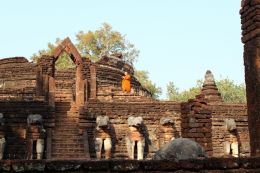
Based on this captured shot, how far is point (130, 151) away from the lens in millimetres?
14242

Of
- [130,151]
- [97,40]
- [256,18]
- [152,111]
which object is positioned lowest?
[130,151]

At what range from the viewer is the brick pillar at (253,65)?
6672 mm

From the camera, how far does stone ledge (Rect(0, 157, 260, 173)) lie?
383 centimetres

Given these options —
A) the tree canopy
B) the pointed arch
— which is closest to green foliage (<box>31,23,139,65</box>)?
the tree canopy

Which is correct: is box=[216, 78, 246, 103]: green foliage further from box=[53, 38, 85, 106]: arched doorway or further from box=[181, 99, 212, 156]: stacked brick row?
box=[181, 99, 212, 156]: stacked brick row

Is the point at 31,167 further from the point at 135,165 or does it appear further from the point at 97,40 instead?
the point at 97,40

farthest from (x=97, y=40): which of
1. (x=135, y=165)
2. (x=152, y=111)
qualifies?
(x=135, y=165)

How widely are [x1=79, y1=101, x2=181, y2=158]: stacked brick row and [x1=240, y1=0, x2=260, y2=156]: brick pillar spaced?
8.07 meters

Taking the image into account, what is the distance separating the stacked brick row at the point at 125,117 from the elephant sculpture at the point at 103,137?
0.42 meters

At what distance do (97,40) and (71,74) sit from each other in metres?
15.6

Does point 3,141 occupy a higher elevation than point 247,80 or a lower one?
lower

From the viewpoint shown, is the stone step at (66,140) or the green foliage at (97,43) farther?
the green foliage at (97,43)

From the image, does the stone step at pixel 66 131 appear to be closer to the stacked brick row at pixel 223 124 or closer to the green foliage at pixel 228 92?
the stacked brick row at pixel 223 124

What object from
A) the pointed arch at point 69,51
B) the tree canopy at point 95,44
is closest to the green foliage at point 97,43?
the tree canopy at point 95,44
